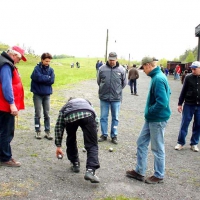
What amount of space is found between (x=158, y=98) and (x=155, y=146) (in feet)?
2.66

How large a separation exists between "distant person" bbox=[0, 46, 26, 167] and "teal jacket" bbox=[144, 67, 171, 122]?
213 centimetres

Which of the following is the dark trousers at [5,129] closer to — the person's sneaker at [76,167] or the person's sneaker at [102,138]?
the person's sneaker at [76,167]

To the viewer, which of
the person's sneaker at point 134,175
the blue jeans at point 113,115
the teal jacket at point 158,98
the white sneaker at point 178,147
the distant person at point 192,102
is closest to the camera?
the teal jacket at point 158,98

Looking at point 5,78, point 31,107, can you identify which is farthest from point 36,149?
point 31,107

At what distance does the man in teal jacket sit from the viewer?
454 centimetres

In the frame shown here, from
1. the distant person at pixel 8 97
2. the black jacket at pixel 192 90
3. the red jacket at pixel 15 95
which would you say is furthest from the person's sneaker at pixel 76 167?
the black jacket at pixel 192 90

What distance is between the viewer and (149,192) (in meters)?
4.53

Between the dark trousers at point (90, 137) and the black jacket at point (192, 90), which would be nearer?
the dark trousers at point (90, 137)

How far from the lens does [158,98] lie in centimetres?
453

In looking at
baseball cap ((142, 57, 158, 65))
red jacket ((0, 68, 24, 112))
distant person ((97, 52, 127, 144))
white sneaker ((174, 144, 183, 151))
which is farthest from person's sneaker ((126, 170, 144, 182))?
white sneaker ((174, 144, 183, 151))

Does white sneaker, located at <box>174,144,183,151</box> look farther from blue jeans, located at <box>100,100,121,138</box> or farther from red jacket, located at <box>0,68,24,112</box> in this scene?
red jacket, located at <box>0,68,24,112</box>

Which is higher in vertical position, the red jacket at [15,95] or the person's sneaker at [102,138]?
the red jacket at [15,95]

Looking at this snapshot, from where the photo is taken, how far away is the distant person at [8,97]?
463 centimetres

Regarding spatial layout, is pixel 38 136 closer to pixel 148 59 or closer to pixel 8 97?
pixel 8 97
